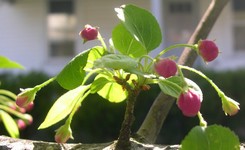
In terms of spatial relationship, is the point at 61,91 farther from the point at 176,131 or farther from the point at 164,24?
the point at 164,24

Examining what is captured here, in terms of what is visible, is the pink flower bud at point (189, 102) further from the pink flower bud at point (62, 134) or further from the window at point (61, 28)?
the window at point (61, 28)

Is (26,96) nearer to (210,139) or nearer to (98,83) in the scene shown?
(98,83)

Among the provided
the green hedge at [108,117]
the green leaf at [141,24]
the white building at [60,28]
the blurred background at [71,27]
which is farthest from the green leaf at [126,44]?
the white building at [60,28]

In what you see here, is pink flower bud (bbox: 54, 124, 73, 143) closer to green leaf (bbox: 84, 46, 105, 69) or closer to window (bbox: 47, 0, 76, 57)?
green leaf (bbox: 84, 46, 105, 69)

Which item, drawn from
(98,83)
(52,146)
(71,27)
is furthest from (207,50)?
(71,27)

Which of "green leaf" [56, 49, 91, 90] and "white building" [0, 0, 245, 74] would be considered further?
"white building" [0, 0, 245, 74]

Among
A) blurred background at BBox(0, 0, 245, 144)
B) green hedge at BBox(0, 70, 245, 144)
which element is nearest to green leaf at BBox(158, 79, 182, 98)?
green hedge at BBox(0, 70, 245, 144)

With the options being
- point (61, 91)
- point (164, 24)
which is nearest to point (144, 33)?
point (61, 91)
